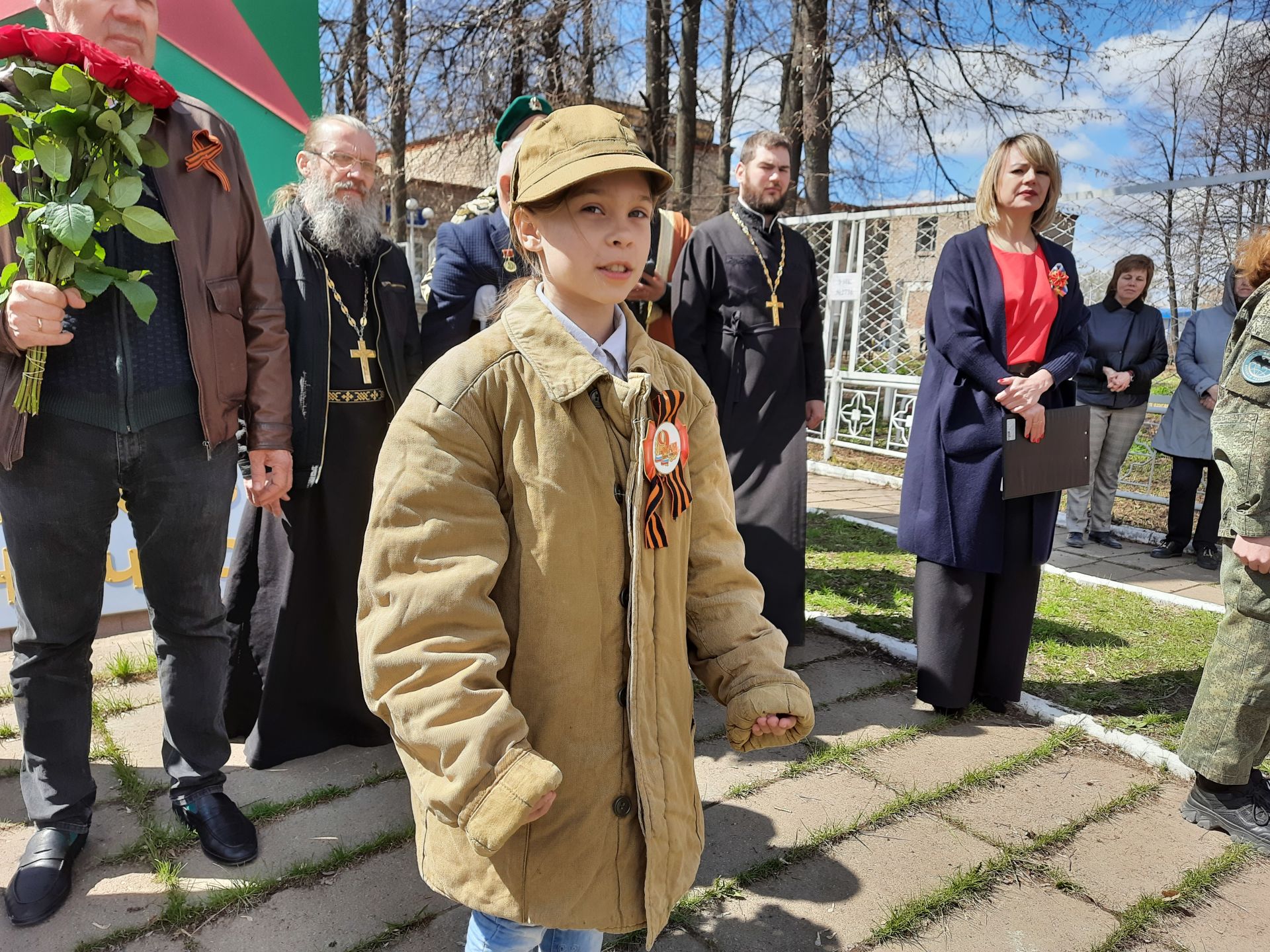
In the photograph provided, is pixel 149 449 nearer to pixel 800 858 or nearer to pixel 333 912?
pixel 333 912

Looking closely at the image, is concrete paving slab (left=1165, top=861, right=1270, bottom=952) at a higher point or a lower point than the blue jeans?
lower

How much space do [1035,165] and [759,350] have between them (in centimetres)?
129

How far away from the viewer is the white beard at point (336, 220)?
2854 mm

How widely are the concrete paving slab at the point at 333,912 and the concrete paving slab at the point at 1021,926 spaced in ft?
3.89

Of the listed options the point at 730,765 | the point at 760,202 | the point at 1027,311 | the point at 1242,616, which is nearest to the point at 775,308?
the point at 760,202

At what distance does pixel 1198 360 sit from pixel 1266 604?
166 inches

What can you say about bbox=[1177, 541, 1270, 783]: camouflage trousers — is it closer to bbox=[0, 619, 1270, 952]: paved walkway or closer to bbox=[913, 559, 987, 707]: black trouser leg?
bbox=[0, 619, 1270, 952]: paved walkway

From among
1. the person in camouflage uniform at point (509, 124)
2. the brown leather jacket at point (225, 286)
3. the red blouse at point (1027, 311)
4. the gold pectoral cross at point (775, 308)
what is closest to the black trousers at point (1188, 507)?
the red blouse at point (1027, 311)

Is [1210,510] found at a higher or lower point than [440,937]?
higher

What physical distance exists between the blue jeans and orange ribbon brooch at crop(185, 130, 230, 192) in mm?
1926

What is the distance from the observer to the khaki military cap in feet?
4.62

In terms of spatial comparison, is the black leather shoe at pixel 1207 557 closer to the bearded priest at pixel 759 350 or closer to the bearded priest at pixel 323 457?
the bearded priest at pixel 759 350

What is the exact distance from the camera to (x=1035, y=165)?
132 inches

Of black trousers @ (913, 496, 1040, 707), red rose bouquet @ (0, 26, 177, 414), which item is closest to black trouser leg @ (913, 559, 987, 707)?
black trousers @ (913, 496, 1040, 707)
